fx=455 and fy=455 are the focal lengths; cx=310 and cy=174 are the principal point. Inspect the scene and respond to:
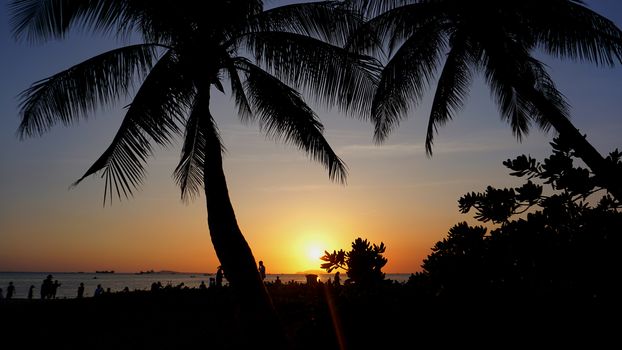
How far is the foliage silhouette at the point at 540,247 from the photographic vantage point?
2.31 meters

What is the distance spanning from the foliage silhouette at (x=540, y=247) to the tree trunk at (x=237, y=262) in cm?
390

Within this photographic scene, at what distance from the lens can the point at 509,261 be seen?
272 cm

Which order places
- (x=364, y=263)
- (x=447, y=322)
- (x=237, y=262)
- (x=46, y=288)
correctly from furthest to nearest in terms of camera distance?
(x=46, y=288)
(x=237, y=262)
(x=364, y=263)
(x=447, y=322)

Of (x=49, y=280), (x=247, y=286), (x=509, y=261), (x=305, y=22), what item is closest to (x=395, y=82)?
(x=305, y=22)

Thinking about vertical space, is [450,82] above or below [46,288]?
above

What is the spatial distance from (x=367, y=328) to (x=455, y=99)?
958 centimetres

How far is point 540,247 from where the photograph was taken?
260cm

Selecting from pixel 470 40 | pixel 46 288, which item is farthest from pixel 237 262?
pixel 46 288

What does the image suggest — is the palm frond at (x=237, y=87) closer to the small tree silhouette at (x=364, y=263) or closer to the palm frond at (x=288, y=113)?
the palm frond at (x=288, y=113)

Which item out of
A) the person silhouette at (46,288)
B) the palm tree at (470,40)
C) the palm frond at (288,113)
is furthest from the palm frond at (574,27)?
the person silhouette at (46,288)

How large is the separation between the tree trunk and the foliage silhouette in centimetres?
390

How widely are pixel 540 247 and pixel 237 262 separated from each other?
493 cm

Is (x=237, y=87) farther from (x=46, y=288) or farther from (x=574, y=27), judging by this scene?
(x=46, y=288)

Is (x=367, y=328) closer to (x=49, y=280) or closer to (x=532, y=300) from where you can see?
(x=532, y=300)
